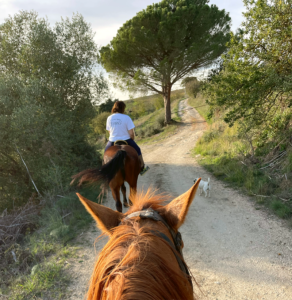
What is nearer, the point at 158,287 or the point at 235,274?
the point at 158,287

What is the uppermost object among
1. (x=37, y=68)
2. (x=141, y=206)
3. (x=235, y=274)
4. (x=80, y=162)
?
(x=37, y=68)

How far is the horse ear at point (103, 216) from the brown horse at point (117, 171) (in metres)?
2.40

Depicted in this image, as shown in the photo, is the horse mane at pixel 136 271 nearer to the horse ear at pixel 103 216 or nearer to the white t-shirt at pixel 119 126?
the horse ear at pixel 103 216

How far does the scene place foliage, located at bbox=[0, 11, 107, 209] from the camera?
6.23m

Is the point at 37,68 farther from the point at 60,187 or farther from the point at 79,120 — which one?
the point at 60,187

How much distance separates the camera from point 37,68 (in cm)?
691

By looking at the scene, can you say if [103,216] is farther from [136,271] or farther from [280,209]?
[280,209]

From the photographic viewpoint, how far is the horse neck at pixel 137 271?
827 millimetres

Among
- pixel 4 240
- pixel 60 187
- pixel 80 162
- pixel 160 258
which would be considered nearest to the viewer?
pixel 160 258

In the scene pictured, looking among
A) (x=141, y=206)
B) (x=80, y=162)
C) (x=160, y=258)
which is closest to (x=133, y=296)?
(x=160, y=258)

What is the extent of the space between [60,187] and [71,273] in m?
3.51

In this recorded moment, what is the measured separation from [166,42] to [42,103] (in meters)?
11.7

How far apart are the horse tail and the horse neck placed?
3.05m

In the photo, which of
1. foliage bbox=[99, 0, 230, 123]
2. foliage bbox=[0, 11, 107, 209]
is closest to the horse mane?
foliage bbox=[0, 11, 107, 209]
